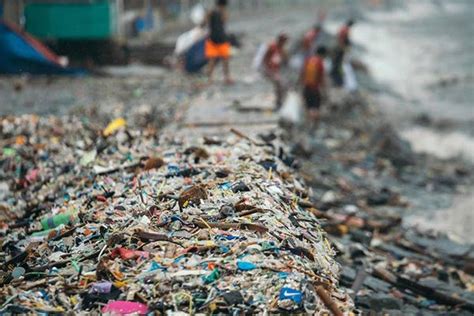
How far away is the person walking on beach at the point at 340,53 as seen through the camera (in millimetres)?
14125

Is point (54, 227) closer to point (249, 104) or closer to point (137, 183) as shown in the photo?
point (137, 183)

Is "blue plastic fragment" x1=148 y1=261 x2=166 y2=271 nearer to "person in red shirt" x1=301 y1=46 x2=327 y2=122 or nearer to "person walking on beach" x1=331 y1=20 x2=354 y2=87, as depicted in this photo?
"person in red shirt" x1=301 y1=46 x2=327 y2=122

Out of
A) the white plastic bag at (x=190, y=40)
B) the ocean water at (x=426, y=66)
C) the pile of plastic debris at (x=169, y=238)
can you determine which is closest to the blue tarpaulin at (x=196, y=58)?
the white plastic bag at (x=190, y=40)

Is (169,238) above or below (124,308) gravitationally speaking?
above

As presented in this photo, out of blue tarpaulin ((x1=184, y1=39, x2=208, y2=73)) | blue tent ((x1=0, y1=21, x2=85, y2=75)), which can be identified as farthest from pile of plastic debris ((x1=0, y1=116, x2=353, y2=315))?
blue tarpaulin ((x1=184, y1=39, x2=208, y2=73))

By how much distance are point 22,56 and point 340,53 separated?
6587mm

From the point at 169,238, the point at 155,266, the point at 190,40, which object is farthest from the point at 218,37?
the point at 155,266

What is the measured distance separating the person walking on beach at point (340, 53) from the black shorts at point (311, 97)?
2311 millimetres

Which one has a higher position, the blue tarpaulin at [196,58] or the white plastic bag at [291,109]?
the blue tarpaulin at [196,58]

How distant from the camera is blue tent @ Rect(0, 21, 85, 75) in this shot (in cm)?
1280

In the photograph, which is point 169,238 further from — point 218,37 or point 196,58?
point 196,58

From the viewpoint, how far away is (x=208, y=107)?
935cm

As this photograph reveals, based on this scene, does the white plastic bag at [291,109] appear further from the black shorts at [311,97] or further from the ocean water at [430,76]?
the ocean water at [430,76]

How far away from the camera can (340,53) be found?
1423 centimetres
